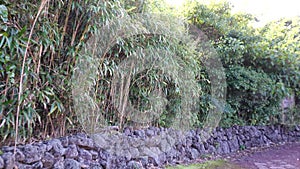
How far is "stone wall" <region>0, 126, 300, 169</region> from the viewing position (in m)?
2.10

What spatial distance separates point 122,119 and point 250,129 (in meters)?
3.27

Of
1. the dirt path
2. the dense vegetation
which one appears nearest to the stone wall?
the dense vegetation

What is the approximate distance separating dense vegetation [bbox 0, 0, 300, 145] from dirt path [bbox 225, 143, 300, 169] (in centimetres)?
64

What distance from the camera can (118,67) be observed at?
2.76 metres

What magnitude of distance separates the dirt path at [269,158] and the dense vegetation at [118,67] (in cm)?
64

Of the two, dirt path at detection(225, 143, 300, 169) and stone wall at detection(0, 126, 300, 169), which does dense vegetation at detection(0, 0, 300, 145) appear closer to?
stone wall at detection(0, 126, 300, 169)

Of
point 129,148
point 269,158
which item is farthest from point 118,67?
point 269,158

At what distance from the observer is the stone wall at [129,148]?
2.10 metres

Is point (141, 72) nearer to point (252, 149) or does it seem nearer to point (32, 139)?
point (32, 139)

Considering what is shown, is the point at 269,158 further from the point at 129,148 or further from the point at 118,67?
the point at 118,67

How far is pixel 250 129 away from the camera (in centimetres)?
520

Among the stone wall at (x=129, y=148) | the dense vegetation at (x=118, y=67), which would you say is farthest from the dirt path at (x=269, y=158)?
the dense vegetation at (x=118, y=67)

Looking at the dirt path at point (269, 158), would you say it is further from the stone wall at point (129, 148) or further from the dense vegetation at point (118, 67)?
the dense vegetation at point (118, 67)

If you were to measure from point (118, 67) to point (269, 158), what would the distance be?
3.20m
